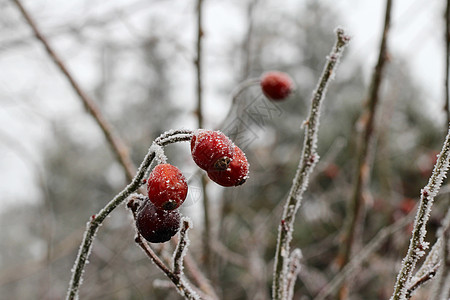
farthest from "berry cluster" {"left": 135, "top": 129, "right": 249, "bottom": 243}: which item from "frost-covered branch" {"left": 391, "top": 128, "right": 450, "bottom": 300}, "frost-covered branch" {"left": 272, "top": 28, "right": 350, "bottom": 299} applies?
"frost-covered branch" {"left": 391, "top": 128, "right": 450, "bottom": 300}

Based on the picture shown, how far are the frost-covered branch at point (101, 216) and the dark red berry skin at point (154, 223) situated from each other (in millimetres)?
44

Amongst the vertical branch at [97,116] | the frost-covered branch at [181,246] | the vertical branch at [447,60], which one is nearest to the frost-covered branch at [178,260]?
the frost-covered branch at [181,246]

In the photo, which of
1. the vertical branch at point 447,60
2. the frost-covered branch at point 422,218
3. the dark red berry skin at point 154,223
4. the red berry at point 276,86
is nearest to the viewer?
the frost-covered branch at point 422,218

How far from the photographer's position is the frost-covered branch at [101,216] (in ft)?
2.00

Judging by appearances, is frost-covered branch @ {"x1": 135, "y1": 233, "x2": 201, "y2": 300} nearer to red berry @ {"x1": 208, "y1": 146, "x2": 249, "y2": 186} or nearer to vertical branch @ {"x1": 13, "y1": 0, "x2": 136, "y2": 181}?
red berry @ {"x1": 208, "y1": 146, "x2": 249, "y2": 186}

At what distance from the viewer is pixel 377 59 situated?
4.13 ft

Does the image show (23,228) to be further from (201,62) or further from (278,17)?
(201,62)

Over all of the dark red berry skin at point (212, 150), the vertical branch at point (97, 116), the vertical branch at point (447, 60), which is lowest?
the dark red berry skin at point (212, 150)

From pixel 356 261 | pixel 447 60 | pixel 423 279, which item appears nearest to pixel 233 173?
pixel 423 279

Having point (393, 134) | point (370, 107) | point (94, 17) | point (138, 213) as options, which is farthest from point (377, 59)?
point (393, 134)

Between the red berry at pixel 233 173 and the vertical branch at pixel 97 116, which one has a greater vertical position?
the vertical branch at pixel 97 116

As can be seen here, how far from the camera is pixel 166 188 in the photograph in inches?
24.0

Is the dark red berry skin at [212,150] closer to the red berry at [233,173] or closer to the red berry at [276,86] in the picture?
the red berry at [233,173]

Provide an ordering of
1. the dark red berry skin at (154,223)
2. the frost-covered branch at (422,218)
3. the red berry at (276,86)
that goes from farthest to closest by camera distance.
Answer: the red berry at (276,86) < the dark red berry skin at (154,223) < the frost-covered branch at (422,218)
